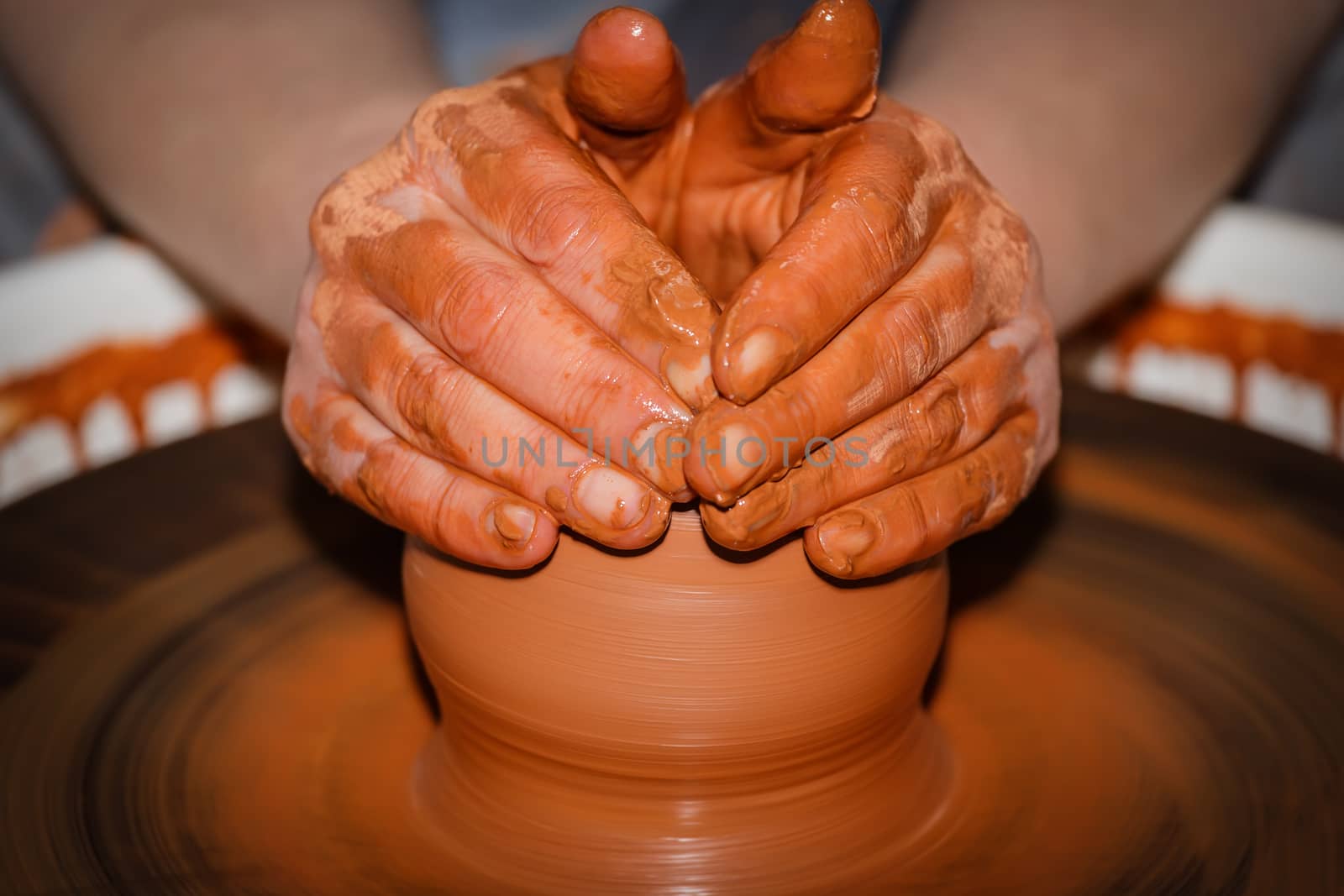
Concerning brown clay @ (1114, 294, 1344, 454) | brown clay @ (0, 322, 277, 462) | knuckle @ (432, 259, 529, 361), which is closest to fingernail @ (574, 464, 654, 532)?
knuckle @ (432, 259, 529, 361)

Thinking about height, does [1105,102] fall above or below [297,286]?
above

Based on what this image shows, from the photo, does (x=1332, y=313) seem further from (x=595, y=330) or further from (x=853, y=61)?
(x=595, y=330)

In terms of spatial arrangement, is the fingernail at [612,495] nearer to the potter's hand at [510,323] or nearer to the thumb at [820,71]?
the potter's hand at [510,323]

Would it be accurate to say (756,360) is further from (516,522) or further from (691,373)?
(516,522)

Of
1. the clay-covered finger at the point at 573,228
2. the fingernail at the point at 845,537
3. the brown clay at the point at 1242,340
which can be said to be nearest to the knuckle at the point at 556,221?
the clay-covered finger at the point at 573,228

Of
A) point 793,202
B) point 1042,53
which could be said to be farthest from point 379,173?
point 1042,53

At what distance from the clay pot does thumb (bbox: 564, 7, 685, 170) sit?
297mm

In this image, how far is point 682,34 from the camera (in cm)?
189

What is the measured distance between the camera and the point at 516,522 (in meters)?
0.82

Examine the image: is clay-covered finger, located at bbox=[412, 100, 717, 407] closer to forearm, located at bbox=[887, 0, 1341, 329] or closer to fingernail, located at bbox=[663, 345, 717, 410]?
fingernail, located at bbox=[663, 345, 717, 410]

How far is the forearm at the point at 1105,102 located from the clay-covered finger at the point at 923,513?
1.96ft

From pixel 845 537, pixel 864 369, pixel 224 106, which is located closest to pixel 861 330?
pixel 864 369

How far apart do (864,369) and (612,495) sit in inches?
7.1

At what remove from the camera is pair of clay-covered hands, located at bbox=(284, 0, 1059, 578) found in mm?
778
